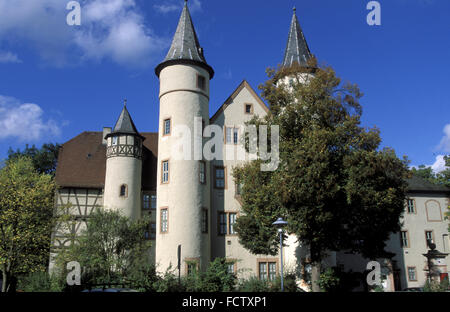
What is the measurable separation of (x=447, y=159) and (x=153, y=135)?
30.5 meters

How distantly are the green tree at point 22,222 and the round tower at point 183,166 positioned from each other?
26.5 feet

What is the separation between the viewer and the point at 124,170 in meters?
32.6

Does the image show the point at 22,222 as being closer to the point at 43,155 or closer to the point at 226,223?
the point at 226,223

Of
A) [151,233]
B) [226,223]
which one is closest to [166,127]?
[226,223]

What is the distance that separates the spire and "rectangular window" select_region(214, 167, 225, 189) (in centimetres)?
992

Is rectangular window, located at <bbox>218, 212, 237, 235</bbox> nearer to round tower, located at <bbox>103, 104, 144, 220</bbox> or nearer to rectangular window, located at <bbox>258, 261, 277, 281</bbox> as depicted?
rectangular window, located at <bbox>258, 261, 277, 281</bbox>

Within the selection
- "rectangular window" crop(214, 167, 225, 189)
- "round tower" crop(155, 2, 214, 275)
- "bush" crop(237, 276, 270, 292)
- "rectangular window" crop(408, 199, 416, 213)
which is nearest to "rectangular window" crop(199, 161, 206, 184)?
"round tower" crop(155, 2, 214, 275)

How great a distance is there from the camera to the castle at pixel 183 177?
89.8 feet

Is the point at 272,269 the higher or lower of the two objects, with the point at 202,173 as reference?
lower

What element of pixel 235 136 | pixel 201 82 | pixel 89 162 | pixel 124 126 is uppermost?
pixel 201 82

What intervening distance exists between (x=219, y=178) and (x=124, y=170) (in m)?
7.69

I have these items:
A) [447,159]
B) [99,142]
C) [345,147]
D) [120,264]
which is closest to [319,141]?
[345,147]

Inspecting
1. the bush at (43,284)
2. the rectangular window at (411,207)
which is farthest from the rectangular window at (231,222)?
the rectangular window at (411,207)

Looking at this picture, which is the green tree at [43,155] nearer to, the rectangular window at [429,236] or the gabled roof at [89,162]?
the gabled roof at [89,162]
